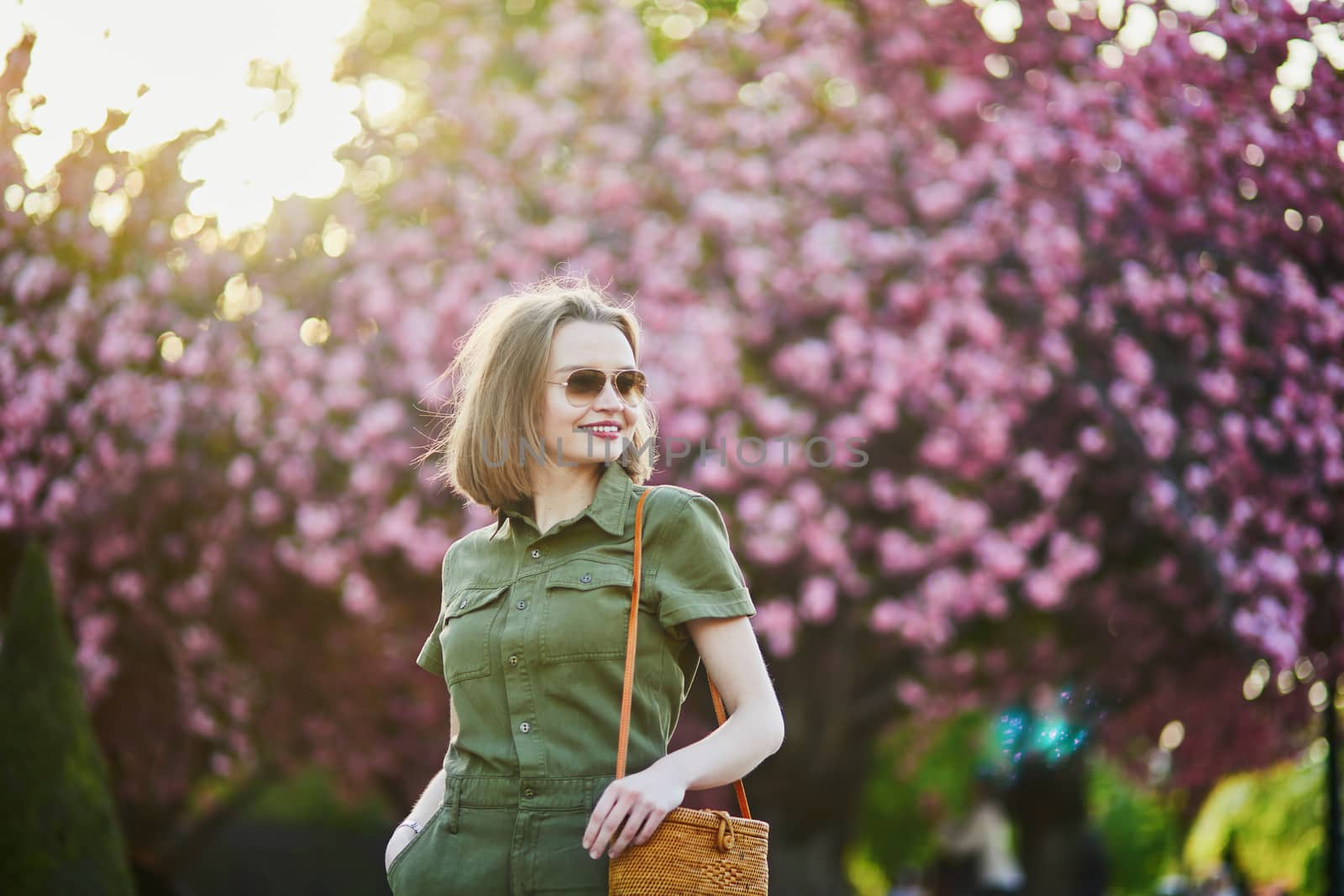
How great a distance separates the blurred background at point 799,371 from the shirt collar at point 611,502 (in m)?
3.54

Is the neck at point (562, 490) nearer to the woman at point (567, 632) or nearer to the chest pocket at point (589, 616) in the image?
the woman at point (567, 632)

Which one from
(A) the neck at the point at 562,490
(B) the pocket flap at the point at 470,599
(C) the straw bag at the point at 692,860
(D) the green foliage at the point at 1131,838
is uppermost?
(A) the neck at the point at 562,490

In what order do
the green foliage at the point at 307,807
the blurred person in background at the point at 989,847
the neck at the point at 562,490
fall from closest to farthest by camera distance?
the neck at the point at 562,490
the blurred person in background at the point at 989,847
the green foliage at the point at 307,807

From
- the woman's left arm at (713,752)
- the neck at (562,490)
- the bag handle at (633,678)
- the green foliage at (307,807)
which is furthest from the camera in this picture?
the green foliage at (307,807)

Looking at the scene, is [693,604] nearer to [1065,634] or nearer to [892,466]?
[892,466]

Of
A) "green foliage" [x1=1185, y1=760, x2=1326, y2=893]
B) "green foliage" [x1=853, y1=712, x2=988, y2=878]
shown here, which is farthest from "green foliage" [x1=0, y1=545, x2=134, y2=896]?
"green foliage" [x1=853, y1=712, x2=988, y2=878]

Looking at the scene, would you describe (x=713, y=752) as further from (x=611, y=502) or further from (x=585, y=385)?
(x=585, y=385)

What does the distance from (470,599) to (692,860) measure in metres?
0.66

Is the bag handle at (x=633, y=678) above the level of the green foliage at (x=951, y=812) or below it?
above

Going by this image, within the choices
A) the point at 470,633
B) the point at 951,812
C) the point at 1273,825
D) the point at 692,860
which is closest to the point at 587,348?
the point at 470,633

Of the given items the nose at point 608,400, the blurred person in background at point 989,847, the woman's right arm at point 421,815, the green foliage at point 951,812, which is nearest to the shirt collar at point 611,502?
the nose at point 608,400

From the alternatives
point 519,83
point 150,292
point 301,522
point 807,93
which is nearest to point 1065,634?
point 807,93

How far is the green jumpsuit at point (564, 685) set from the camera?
2.22 meters

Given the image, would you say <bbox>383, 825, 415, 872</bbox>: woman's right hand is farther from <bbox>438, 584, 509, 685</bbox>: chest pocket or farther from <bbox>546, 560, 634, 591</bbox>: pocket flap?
<bbox>546, 560, 634, 591</bbox>: pocket flap
